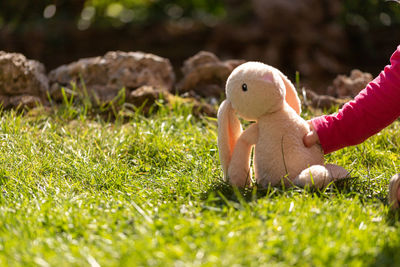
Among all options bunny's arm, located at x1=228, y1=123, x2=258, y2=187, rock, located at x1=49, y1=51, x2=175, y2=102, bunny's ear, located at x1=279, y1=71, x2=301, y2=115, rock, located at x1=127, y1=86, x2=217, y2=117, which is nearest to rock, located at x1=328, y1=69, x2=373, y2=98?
rock, located at x1=127, y1=86, x2=217, y2=117

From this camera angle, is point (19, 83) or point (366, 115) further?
point (19, 83)

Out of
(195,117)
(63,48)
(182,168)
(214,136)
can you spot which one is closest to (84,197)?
(182,168)

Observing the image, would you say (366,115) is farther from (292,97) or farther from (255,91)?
(255,91)

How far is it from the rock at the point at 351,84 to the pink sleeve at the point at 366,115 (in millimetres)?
1574

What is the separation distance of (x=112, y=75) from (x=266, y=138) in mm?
2016

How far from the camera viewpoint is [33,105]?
3.72m

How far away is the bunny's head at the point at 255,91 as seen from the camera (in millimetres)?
2203

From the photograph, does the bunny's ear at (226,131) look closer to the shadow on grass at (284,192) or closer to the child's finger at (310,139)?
the shadow on grass at (284,192)

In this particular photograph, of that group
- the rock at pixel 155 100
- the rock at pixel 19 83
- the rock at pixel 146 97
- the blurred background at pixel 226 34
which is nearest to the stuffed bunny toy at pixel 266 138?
the rock at pixel 155 100

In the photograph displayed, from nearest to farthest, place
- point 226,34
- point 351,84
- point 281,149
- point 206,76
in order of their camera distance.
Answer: point 281,149
point 351,84
point 206,76
point 226,34

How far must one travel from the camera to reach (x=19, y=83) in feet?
12.5

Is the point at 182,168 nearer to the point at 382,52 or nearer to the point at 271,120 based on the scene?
the point at 271,120

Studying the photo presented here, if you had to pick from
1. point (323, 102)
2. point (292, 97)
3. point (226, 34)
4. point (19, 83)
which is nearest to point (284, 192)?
point (292, 97)

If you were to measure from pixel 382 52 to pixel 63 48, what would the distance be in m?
4.07
